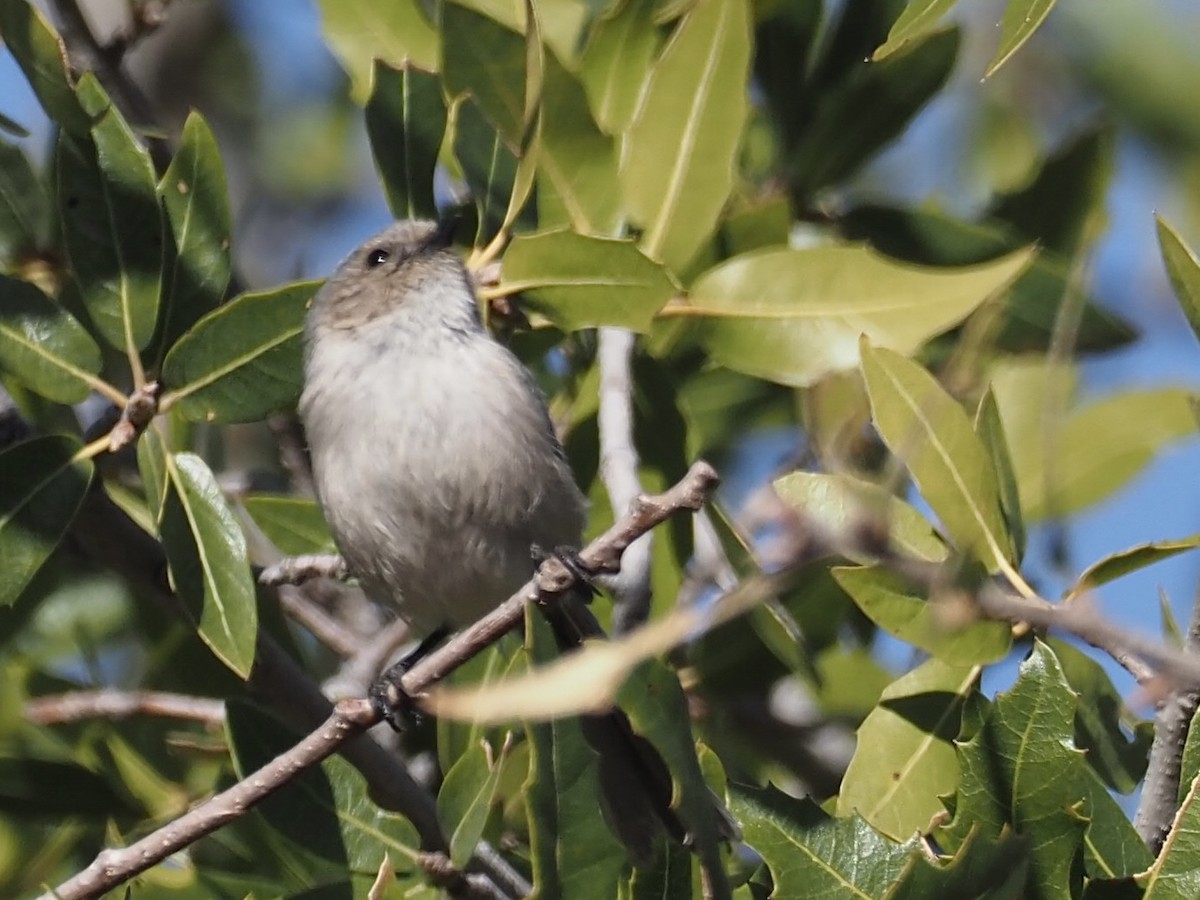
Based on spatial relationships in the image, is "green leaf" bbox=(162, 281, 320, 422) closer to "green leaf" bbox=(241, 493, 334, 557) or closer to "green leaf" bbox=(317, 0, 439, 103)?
"green leaf" bbox=(241, 493, 334, 557)

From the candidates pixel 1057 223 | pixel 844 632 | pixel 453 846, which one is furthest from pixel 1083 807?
pixel 1057 223

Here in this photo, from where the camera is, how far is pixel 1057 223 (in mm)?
3934

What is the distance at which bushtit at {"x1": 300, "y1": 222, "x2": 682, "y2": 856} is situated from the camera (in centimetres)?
392

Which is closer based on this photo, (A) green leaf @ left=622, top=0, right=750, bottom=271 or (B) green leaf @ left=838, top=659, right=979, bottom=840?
(B) green leaf @ left=838, top=659, right=979, bottom=840

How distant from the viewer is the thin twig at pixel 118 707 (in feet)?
11.8

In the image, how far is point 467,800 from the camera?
2.84 metres

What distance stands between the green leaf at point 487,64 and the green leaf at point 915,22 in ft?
2.84

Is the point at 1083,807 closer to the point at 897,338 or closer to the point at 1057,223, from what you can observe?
the point at 897,338

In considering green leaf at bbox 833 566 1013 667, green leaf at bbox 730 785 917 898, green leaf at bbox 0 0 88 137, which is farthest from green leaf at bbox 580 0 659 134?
green leaf at bbox 730 785 917 898

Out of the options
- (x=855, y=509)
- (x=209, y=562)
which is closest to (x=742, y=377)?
(x=209, y=562)

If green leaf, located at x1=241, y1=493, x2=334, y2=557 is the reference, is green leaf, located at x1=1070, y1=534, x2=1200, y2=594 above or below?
above

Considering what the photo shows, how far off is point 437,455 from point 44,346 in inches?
38.9

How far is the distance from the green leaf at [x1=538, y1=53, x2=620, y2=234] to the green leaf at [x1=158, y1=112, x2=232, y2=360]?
663 millimetres

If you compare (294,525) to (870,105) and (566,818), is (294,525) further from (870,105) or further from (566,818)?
(566,818)
